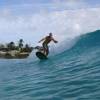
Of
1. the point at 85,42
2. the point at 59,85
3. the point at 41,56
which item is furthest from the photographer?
the point at 85,42

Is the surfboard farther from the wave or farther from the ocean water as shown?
the ocean water

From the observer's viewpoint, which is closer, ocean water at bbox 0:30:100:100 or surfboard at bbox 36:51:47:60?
ocean water at bbox 0:30:100:100

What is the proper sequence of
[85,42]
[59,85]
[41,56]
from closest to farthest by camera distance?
[59,85] < [41,56] < [85,42]

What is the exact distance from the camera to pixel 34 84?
12984 mm

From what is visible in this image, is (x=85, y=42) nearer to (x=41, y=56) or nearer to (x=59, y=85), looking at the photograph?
(x=41, y=56)

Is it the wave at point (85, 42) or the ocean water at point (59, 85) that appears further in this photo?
the wave at point (85, 42)

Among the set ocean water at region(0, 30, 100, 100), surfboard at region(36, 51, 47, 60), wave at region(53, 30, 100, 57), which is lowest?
ocean water at region(0, 30, 100, 100)

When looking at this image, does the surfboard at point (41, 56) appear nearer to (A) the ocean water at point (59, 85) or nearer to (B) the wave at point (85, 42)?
(B) the wave at point (85, 42)

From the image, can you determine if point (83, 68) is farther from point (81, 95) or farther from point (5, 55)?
point (5, 55)

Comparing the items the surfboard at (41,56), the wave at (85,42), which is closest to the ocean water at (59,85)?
the wave at (85,42)

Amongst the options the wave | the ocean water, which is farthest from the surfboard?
the ocean water

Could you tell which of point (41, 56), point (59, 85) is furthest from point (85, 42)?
point (59, 85)

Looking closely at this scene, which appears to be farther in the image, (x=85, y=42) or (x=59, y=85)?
(x=85, y=42)

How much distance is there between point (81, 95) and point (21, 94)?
2.32 metres
